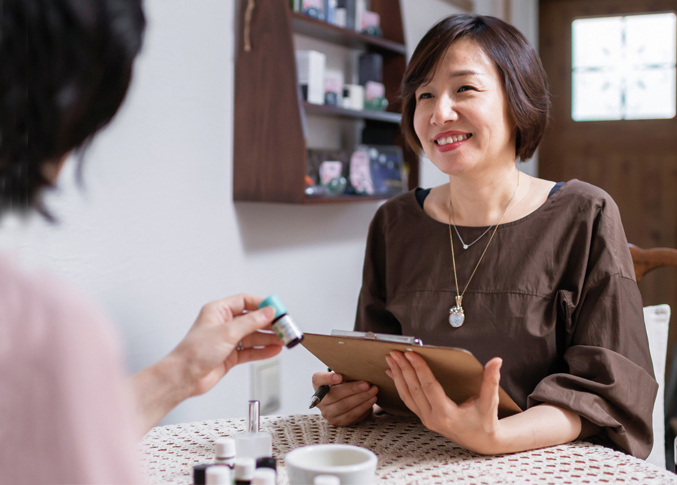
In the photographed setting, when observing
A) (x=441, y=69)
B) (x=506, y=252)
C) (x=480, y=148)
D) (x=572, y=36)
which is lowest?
(x=506, y=252)

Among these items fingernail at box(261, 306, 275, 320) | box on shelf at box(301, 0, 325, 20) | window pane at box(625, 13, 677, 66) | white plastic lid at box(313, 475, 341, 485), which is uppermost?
window pane at box(625, 13, 677, 66)

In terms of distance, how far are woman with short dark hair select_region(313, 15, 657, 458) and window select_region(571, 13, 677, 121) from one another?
219cm

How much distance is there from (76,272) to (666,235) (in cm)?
287

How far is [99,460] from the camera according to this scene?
39 cm

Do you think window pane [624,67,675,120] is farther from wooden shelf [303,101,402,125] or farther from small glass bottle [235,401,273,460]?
small glass bottle [235,401,273,460]

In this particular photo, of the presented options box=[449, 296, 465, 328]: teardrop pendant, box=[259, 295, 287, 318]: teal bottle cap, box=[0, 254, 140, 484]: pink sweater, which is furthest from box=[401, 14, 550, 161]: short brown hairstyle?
box=[0, 254, 140, 484]: pink sweater

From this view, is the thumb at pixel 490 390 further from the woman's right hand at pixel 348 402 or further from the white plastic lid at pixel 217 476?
the white plastic lid at pixel 217 476

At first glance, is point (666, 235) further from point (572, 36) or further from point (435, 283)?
point (435, 283)

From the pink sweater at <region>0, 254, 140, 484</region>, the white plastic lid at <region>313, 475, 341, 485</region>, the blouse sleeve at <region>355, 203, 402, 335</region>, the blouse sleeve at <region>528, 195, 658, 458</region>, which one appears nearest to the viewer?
the pink sweater at <region>0, 254, 140, 484</region>

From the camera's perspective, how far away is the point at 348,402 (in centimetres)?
109

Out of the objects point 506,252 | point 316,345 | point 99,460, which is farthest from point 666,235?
point 99,460

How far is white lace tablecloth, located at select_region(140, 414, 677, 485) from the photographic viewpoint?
87 centimetres

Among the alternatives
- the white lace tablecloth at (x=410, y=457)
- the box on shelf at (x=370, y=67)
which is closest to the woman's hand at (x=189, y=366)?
the white lace tablecloth at (x=410, y=457)

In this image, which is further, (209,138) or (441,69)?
(209,138)
